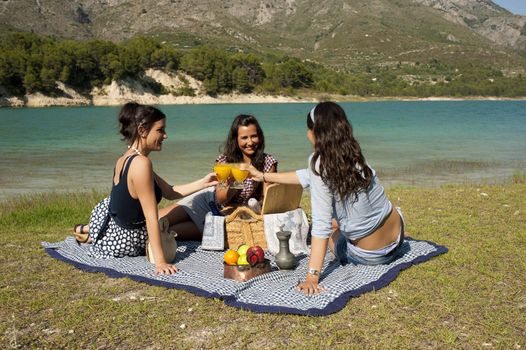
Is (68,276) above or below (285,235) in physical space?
below

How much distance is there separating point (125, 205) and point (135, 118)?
0.90 m

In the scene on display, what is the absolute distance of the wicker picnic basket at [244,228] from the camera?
6084 mm

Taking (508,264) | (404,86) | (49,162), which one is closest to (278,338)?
(508,264)

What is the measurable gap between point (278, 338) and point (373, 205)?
5.53 feet

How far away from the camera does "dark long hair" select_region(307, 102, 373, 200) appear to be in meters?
4.64

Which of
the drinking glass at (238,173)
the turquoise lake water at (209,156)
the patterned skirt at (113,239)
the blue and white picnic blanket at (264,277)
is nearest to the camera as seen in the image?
the blue and white picnic blanket at (264,277)

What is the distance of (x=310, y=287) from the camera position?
466 centimetres

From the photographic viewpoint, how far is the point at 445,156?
21766mm

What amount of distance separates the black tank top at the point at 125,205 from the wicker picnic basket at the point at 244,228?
36.0 inches

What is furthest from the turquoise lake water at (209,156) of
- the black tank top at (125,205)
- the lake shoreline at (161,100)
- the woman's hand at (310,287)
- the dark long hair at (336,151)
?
the lake shoreline at (161,100)

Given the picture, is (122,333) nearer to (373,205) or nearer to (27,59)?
(373,205)

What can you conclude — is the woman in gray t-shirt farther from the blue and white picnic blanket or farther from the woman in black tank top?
the woman in black tank top

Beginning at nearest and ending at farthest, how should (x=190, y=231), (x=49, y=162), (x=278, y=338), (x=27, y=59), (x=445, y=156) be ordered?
1. (x=278, y=338)
2. (x=190, y=231)
3. (x=49, y=162)
4. (x=445, y=156)
5. (x=27, y=59)

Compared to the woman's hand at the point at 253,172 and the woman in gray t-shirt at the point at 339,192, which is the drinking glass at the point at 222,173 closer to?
the woman's hand at the point at 253,172
